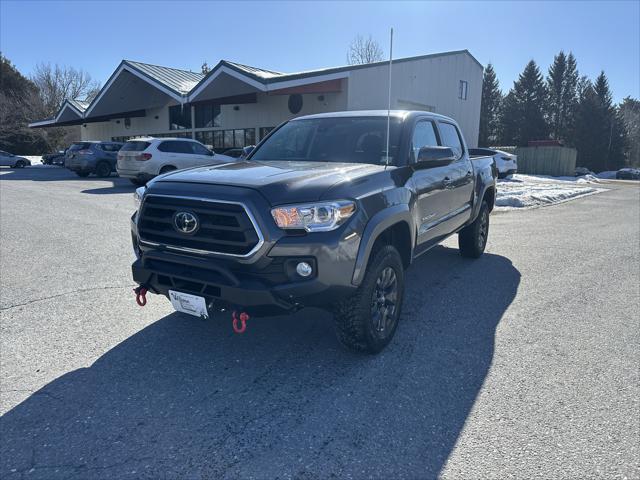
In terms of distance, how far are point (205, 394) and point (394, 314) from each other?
1568mm

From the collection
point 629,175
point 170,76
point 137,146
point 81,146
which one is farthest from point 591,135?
point 137,146

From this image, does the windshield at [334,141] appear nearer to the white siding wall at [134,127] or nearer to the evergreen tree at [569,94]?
the white siding wall at [134,127]

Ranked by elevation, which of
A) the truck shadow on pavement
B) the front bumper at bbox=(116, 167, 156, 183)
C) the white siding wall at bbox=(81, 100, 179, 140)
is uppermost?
the white siding wall at bbox=(81, 100, 179, 140)

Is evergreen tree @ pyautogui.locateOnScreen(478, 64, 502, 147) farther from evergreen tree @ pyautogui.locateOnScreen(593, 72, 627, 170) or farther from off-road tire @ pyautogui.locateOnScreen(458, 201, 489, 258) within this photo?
off-road tire @ pyautogui.locateOnScreen(458, 201, 489, 258)

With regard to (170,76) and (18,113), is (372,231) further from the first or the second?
(18,113)

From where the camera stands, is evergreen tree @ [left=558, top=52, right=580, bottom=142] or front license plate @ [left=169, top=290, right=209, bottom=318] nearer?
front license plate @ [left=169, top=290, right=209, bottom=318]

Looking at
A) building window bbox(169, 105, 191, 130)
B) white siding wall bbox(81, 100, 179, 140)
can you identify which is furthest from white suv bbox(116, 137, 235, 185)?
white siding wall bbox(81, 100, 179, 140)

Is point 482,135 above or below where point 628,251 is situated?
above

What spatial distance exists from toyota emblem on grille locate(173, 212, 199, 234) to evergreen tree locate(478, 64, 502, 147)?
224 feet

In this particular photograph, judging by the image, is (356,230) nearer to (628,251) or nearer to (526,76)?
(628,251)

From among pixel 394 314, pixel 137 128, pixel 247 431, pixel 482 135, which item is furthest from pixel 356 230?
pixel 482 135

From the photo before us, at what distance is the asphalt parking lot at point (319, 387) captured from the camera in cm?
245

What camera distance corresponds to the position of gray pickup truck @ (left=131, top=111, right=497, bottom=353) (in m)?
2.98

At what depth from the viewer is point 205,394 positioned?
3.06m
